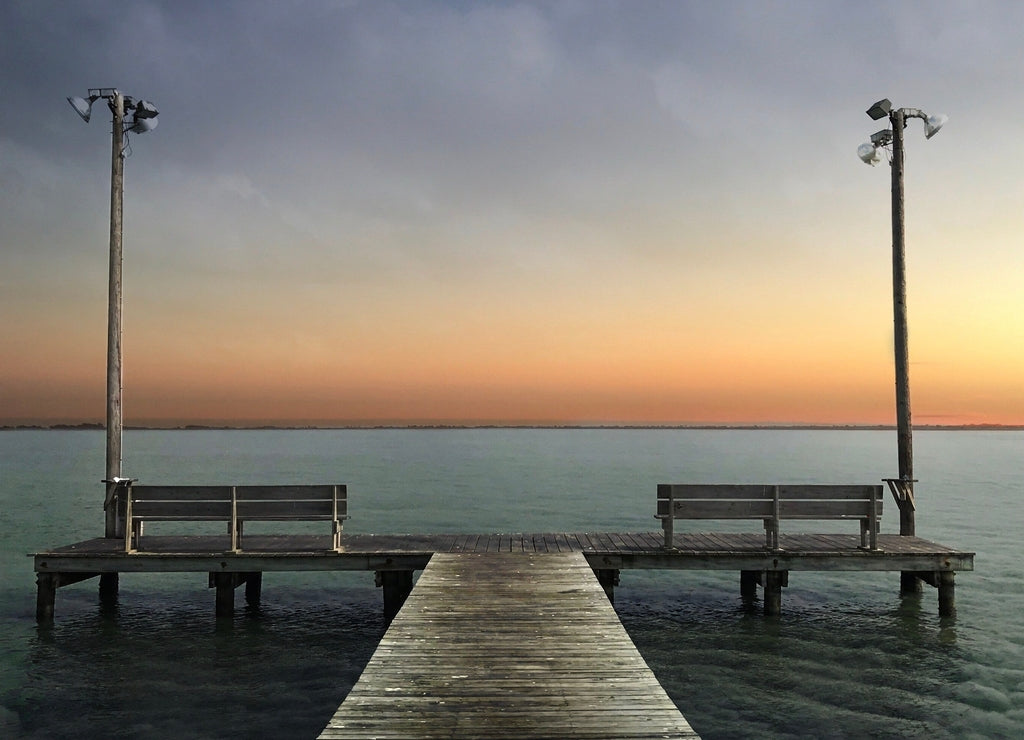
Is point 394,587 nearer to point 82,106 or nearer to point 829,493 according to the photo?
point 829,493

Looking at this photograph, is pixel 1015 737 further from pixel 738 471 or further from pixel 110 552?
pixel 738 471

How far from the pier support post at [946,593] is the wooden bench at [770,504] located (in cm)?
→ 146

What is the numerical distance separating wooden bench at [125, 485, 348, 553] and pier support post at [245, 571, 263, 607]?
228 centimetres

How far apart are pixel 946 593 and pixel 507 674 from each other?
10.2 metres

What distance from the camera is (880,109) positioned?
53.0 feet

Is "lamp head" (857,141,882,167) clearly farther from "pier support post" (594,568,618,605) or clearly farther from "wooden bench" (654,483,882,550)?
"pier support post" (594,568,618,605)

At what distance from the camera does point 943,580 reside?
14.0 m

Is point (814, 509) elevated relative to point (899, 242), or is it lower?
lower

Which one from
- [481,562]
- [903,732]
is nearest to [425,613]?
[481,562]

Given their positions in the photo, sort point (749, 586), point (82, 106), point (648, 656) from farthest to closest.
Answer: point (749, 586), point (82, 106), point (648, 656)

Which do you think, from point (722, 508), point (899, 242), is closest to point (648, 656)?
point (722, 508)

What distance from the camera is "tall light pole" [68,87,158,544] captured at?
1493 centimetres

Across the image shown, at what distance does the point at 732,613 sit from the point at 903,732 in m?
5.52

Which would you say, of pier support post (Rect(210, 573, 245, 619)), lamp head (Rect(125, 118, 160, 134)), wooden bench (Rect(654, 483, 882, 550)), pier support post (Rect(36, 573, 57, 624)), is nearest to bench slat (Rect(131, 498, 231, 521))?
→ pier support post (Rect(210, 573, 245, 619))
